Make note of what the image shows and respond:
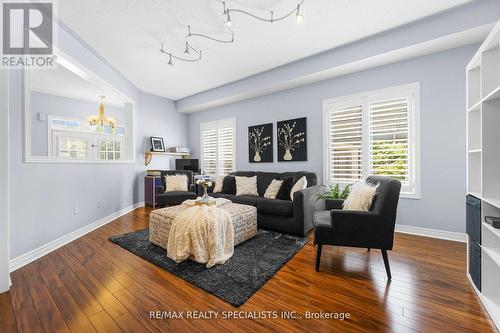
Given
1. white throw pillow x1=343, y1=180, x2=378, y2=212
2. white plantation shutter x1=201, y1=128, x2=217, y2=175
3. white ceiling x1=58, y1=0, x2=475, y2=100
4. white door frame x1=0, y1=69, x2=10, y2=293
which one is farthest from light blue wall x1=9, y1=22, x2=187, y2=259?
white throw pillow x1=343, y1=180, x2=378, y2=212

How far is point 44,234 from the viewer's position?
2.50m

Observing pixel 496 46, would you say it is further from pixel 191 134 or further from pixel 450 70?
pixel 191 134

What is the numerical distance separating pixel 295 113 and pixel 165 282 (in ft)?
11.5

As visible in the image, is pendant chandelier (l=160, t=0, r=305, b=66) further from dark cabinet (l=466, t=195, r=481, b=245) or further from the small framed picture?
dark cabinet (l=466, t=195, r=481, b=245)

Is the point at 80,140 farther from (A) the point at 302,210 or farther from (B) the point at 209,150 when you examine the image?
(A) the point at 302,210

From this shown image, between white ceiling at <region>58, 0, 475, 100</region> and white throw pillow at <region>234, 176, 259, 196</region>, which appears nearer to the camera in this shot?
white ceiling at <region>58, 0, 475, 100</region>

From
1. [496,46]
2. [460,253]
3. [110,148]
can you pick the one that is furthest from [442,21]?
[110,148]

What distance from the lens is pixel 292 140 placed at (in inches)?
162

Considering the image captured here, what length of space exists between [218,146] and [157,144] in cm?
150

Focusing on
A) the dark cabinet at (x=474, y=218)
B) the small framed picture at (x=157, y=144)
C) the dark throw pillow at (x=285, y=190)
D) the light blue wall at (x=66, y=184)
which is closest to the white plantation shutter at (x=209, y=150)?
the small framed picture at (x=157, y=144)

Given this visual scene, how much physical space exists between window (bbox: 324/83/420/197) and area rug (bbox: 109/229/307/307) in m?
1.58

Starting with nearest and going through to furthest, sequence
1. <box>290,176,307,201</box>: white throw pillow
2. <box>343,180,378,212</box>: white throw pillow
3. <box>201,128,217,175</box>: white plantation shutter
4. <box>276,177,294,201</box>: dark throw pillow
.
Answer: <box>343,180,378,212</box>: white throw pillow
<box>290,176,307,201</box>: white throw pillow
<box>276,177,294,201</box>: dark throw pillow
<box>201,128,217,175</box>: white plantation shutter

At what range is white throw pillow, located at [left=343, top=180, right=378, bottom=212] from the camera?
2.07m

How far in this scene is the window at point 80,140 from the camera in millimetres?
5086
